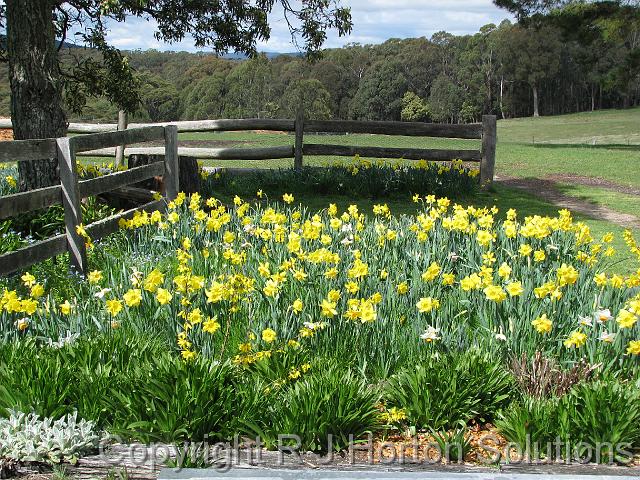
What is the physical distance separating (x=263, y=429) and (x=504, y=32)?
297 ft

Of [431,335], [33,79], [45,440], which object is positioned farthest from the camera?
[33,79]

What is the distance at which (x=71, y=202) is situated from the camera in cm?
577

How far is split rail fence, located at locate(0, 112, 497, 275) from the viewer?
5.31 metres

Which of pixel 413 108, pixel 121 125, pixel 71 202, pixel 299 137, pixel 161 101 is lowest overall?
pixel 71 202

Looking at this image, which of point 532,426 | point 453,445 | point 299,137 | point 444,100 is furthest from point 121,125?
point 444,100

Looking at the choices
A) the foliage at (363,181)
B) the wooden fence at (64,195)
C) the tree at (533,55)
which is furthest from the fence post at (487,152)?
the tree at (533,55)

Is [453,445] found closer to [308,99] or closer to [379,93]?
[308,99]

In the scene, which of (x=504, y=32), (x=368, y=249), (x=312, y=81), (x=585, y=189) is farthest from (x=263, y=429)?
(x=504, y=32)

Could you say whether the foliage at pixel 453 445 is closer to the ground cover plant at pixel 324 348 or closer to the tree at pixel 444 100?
the ground cover plant at pixel 324 348

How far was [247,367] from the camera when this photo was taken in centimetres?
342

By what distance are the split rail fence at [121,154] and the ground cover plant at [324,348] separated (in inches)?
37.9

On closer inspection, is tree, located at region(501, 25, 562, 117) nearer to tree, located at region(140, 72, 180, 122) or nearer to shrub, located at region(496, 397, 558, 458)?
tree, located at region(140, 72, 180, 122)

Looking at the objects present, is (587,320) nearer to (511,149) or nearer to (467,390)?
(467,390)

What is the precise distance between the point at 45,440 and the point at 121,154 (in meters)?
11.2
